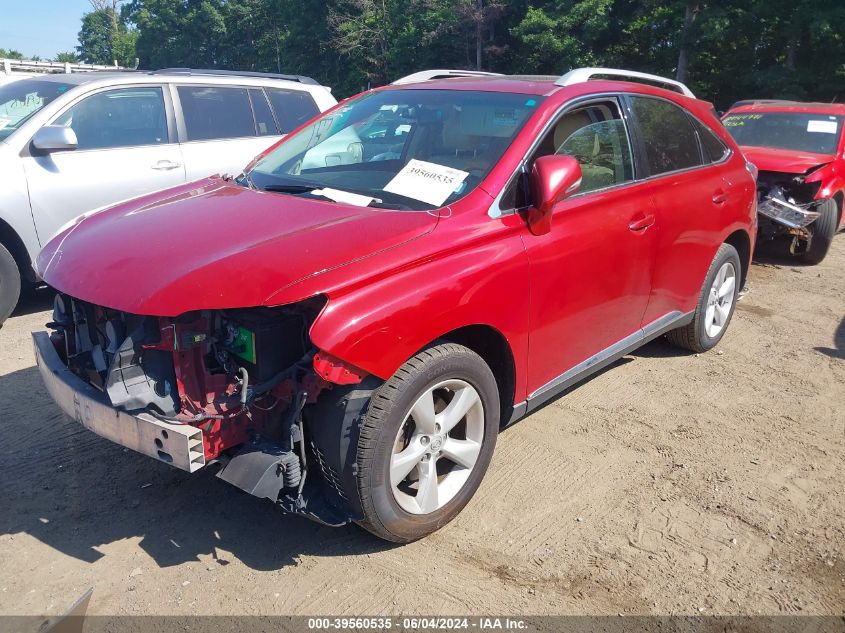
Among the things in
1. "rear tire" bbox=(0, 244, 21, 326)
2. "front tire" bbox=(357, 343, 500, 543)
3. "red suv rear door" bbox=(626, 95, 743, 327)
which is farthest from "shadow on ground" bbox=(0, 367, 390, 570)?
"red suv rear door" bbox=(626, 95, 743, 327)

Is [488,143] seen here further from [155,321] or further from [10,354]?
[10,354]

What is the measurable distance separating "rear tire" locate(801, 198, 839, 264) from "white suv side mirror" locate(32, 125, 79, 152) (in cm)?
730

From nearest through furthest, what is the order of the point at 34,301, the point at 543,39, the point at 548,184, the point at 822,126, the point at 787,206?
the point at 548,184
the point at 34,301
the point at 787,206
the point at 822,126
the point at 543,39

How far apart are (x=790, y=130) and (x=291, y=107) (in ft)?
19.5

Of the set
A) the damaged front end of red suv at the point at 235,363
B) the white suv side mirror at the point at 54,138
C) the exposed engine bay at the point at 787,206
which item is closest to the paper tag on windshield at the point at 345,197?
the damaged front end of red suv at the point at 235,363

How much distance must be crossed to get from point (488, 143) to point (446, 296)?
0.97m

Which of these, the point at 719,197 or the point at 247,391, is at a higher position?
the point at 719,197

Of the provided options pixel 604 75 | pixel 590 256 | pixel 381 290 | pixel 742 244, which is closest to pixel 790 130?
pixel 742 244

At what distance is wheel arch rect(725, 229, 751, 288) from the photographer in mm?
5172

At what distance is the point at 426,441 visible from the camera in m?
2.93

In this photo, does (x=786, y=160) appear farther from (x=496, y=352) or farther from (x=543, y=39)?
(x=543, y=39)

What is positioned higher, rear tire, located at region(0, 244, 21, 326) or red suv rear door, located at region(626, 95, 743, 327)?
red suv rear door, located at region(626, 95, 743, 327)

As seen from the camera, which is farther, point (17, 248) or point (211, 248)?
point (17, 248)

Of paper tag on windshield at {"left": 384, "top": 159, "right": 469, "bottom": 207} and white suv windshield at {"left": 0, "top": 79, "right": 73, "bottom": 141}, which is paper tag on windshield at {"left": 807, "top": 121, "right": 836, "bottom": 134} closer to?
paper tag on windshield at {"left": 384, "top": 159, "right": 469, "bottom": 207}
